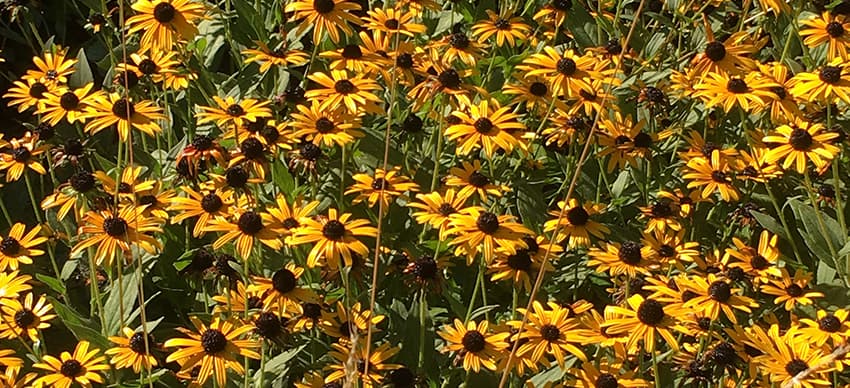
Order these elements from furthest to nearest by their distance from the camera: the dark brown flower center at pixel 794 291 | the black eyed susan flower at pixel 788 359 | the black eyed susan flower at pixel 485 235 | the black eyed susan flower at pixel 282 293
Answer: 1. the dark brown flower center at pixel 794 291
2. the black eyed susan flower at pixel 485 235
3. the black eyed susan flower at pixel 282 293
4. the black eyed susan flower at pixel 788 359

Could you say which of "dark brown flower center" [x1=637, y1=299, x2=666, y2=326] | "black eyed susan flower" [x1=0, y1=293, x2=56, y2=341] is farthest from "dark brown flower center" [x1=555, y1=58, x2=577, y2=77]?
"black eyed susan flower" [x1=0, y1=293, x2=56, y2=341]

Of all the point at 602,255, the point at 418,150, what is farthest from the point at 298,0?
the point at 602,255

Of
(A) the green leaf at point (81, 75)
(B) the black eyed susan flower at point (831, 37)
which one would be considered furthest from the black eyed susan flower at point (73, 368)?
(B) the black eyed susan flower at point (831, 37)

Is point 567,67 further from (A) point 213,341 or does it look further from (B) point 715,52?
(A) point 213,341

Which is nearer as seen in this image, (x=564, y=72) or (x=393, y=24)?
(x=564, y=72)

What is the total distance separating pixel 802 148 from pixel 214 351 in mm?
1513

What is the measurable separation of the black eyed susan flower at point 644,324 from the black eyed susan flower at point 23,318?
4.11 ft

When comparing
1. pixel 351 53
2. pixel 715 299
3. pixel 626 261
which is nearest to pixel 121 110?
pixel 351 53

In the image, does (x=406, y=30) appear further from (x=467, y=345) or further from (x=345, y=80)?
(x=467, y=345)

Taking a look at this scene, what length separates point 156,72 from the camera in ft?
9.45

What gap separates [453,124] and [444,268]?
41 cm

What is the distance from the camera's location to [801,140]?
2.54m

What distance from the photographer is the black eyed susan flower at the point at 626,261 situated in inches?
93.0

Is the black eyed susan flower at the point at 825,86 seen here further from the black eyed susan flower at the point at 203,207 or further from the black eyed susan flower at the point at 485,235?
the black eyed susan flower at the point at 203,207
